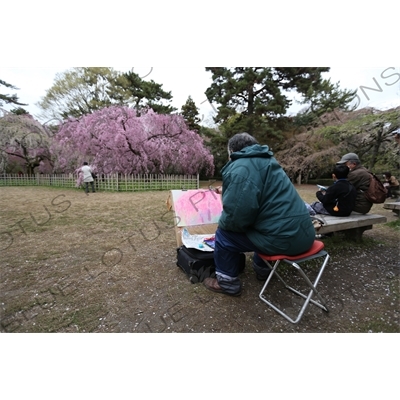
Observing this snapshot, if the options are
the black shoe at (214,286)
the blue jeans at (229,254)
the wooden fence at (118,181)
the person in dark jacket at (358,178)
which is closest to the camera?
the blue jeans at (229,254)

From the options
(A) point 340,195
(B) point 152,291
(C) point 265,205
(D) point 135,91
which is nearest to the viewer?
(C) point 265,205

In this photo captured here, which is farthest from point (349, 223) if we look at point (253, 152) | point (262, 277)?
point (253, 152)

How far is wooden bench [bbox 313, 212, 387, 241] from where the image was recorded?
7.71 ft

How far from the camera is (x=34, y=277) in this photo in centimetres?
225

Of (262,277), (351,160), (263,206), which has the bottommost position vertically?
(262,277)

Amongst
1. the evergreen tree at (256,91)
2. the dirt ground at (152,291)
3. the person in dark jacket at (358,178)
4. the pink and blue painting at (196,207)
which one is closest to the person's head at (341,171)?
the person in dark jacket at (358,178)

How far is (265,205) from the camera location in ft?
5.02

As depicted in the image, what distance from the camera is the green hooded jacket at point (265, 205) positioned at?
1.49 metres

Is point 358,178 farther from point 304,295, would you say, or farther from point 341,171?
point 304,295

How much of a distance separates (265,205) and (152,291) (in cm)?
125

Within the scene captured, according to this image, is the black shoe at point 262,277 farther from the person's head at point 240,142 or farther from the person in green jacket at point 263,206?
the person's head at point 240,142

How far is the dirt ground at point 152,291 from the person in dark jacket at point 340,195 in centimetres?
52

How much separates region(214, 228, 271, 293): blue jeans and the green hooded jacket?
0.12 m

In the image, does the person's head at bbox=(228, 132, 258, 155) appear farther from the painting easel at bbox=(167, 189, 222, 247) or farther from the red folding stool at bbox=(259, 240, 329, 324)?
the painting easel at bbox=(167, 189, 222, 247)
